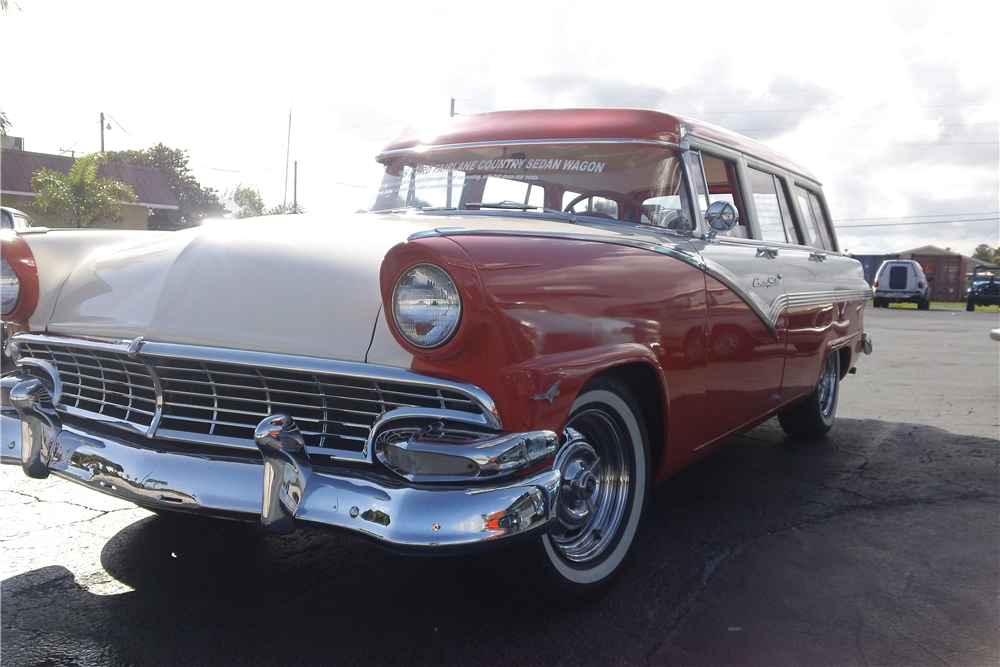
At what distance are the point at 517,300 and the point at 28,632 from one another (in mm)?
1591

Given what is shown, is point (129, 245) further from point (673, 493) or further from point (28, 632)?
point (673, 493)

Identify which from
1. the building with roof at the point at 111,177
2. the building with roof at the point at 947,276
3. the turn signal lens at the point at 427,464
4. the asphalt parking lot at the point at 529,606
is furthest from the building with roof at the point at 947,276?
the turn signal lens at the point at 427,464

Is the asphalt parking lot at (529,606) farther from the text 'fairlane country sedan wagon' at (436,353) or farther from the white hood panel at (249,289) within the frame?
the white hood panel at (249,289)

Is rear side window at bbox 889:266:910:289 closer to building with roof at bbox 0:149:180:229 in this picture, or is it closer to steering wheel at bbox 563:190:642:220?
building with roof at bbox 0:149:180:229

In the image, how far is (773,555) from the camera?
305 centimetres

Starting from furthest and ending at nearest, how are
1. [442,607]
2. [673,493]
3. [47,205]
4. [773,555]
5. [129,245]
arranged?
1. [47,205]
2. [673,493]
3. [773,555]
4. [129,245]
5. [442,607]

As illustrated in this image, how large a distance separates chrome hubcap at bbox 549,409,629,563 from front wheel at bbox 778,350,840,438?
7.75 ft

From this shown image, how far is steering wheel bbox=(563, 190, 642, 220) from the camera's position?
10.5 feet

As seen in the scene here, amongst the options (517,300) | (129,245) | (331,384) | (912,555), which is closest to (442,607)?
(331,384)

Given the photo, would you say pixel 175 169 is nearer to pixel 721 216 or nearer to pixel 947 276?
pixel 947 276

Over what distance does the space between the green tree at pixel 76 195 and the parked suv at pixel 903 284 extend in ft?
66.0

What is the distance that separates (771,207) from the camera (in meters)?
4.24

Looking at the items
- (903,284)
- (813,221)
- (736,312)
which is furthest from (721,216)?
(903,284)

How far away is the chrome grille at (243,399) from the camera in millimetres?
2105
